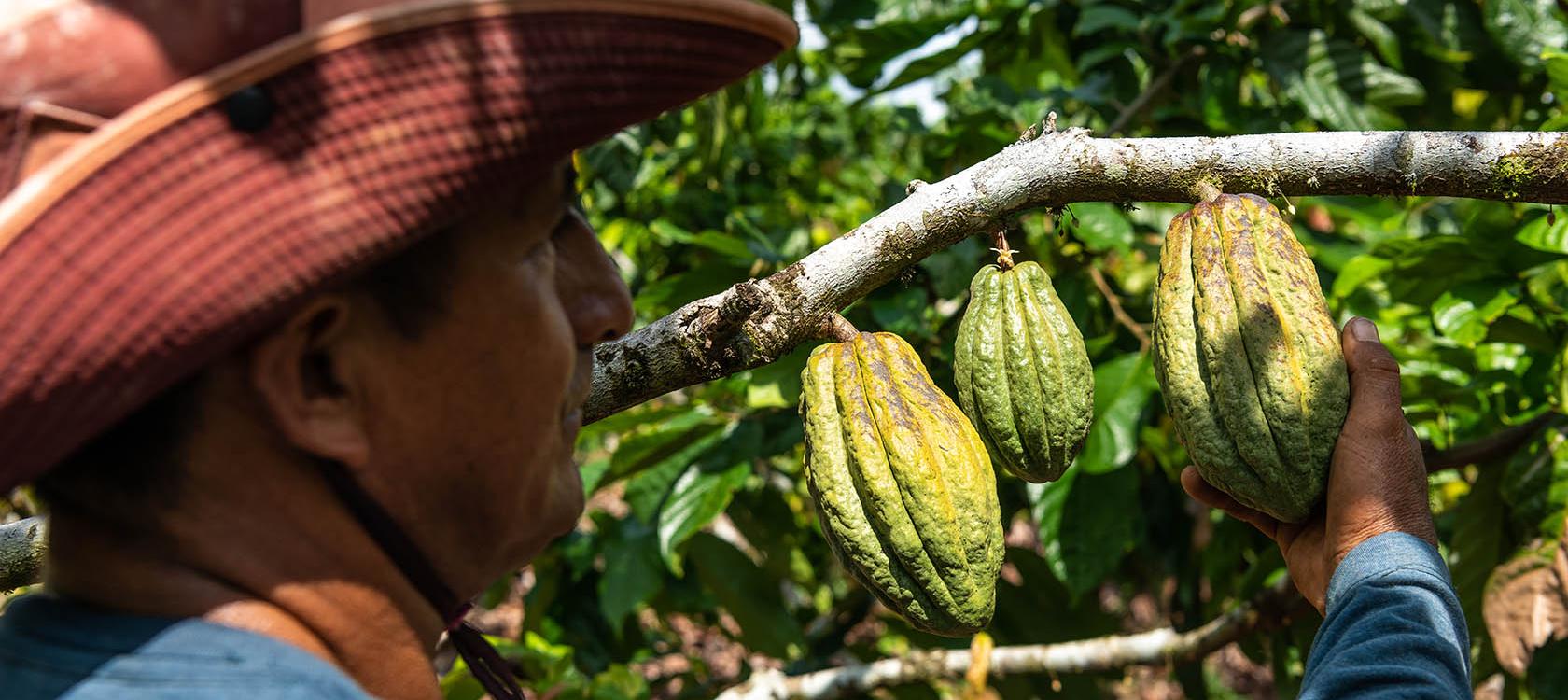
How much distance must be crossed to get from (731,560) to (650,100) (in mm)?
2200

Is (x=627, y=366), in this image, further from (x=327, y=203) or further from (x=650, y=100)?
(x=327, y=203)

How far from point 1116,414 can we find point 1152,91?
0.92m

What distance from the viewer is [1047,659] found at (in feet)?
9.18

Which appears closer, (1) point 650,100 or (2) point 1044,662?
(1) point 650,100

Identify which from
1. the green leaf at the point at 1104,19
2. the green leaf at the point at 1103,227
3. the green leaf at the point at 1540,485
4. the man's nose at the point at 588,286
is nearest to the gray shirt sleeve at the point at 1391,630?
the man's nose at the point at 588,286

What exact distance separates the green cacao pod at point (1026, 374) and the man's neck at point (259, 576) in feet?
2.49

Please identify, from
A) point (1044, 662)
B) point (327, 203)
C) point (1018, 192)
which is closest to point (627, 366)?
point (1018, 192)

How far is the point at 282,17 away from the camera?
881mm

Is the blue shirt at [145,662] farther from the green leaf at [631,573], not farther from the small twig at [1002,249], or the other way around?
the green leaf at [631,573]

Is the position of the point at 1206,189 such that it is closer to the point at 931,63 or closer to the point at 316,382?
the point at 316,382

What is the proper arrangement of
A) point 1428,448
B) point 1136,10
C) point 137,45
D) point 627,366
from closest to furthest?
point 137,45, point 627,366, point 1428,448, point 1136,10

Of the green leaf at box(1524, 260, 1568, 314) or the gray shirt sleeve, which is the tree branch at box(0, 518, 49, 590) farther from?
the green leaf at box(1524, 260, 1568, 314)

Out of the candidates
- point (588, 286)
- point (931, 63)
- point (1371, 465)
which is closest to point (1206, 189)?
point (1371, 465)

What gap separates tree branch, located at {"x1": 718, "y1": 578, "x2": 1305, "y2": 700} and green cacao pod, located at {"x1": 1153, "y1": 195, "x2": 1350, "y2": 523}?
1.42 metres
